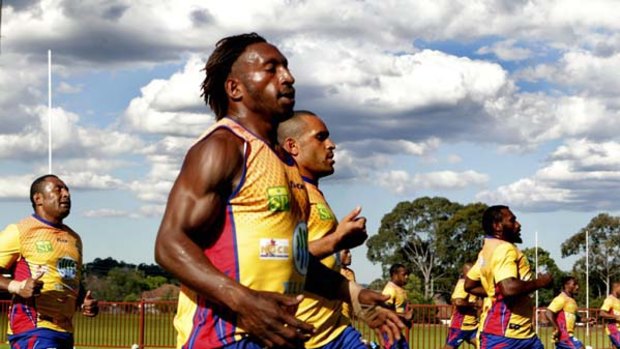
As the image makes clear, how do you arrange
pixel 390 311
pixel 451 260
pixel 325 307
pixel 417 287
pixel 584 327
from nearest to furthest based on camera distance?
pixel 390 311 → pixel 325 307 → pixel 584 327 → pixel 417 287 → pixel 451 260

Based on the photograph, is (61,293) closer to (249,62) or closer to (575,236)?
(249,62)

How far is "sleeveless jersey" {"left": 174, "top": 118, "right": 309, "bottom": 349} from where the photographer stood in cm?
430

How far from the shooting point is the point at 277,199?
4402 mm

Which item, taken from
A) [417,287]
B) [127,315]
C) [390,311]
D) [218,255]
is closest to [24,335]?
[390,311]

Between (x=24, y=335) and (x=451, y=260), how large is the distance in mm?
76553

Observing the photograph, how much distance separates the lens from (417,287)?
77750 mm

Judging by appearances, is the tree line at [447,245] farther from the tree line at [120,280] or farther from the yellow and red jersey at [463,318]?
the yellow and red jersey at [463,318]

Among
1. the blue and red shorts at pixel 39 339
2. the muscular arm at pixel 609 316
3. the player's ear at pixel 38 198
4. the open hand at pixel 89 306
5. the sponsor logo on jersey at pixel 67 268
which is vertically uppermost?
the player's ear at pixel 38 198

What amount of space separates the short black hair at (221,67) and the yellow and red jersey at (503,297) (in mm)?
7300

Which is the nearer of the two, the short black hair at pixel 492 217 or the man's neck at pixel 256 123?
the man's neck at pixel 256 123

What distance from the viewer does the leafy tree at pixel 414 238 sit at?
8519 cm

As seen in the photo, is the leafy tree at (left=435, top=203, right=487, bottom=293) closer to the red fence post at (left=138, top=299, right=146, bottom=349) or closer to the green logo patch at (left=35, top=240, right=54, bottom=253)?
the red fence post at (left=138, top=299, right=146, bottom=349)

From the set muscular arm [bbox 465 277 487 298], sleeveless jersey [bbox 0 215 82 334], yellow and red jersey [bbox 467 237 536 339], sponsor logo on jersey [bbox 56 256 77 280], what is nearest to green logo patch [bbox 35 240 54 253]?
sleeveless jersey [bbox 0 215 82 334]

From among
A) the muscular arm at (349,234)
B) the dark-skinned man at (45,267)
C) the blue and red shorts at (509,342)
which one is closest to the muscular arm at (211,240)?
the muscular arm at (349,234)
